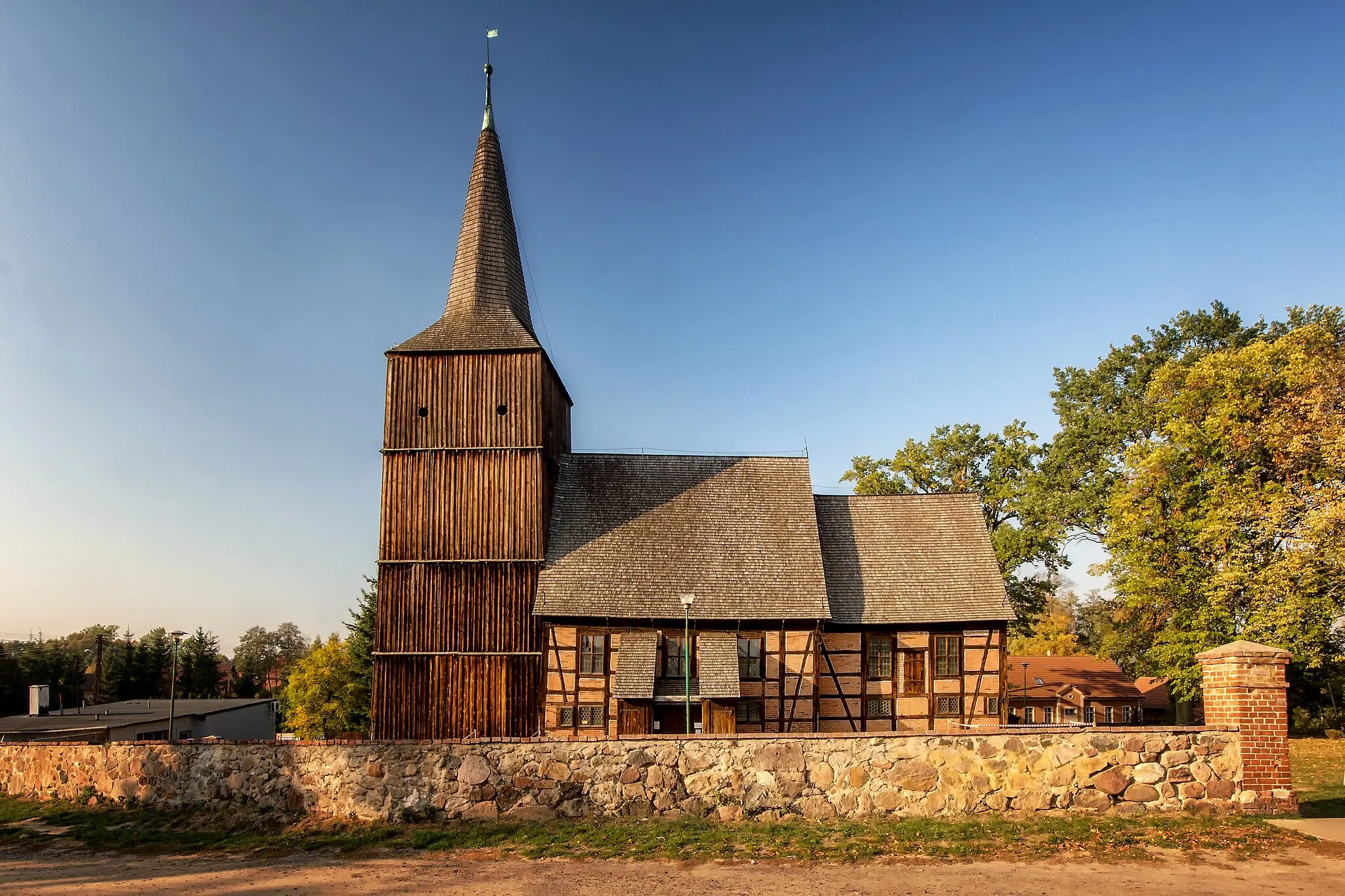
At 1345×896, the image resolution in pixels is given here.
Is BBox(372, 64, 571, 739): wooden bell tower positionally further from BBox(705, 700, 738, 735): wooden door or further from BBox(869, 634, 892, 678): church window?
BBox(869, 634, 892, 678): church window

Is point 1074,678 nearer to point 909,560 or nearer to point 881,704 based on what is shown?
point 909,560

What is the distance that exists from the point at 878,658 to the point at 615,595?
7.22 m

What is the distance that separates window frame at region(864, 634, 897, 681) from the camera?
22750 mm

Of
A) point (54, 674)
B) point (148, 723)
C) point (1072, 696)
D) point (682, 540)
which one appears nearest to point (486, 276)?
point (682, 540)

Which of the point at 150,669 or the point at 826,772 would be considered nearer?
the point at 826,772

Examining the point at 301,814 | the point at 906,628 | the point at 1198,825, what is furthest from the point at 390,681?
the point at 1198,825

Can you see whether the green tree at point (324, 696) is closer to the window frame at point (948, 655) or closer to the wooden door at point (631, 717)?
the wooden door at point (631, 717)

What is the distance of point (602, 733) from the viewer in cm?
2186

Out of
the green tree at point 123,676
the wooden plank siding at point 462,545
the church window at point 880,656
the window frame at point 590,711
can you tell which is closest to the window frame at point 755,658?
the church window at point 880,656

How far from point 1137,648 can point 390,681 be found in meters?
24.9

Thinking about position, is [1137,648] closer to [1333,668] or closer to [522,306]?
[1333,668]

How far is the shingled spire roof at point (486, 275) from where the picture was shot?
81.3 ft

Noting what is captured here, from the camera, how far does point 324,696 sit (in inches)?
1849

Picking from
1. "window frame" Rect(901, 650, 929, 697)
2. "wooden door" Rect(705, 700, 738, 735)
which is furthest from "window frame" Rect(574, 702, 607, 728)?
"window frame" Rect(901, 650, 929, 697)
